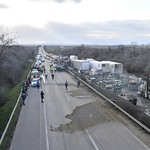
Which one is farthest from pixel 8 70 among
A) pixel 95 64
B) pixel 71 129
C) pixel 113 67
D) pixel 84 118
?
pixel 113 67

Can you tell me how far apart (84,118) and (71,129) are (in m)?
1.89

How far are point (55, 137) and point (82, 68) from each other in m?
30.0

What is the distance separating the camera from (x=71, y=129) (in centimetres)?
993

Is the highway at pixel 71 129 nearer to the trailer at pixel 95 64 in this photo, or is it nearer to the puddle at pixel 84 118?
the puddle at pixel 84 118

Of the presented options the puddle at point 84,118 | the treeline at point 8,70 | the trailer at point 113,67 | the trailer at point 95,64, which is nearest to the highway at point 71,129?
the puddle at point 84,118

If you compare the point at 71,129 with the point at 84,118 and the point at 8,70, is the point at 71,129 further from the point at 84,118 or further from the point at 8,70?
the point at 8,70

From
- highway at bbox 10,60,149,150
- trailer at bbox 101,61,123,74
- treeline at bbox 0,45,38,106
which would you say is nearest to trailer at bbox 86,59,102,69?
trailer at bbox 101,61,123,74

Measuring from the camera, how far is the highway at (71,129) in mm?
8203

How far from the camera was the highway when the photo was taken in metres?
8.20

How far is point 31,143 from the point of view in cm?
848

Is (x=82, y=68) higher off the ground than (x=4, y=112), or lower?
higher

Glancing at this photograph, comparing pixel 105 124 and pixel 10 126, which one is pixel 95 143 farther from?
pixel 10 126

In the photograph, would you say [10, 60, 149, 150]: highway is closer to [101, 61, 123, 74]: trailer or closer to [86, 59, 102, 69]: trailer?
[101, 61, 123, 74]: trailer

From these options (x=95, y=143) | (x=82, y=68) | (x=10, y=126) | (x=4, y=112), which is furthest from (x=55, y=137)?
(x=82, y=68)
